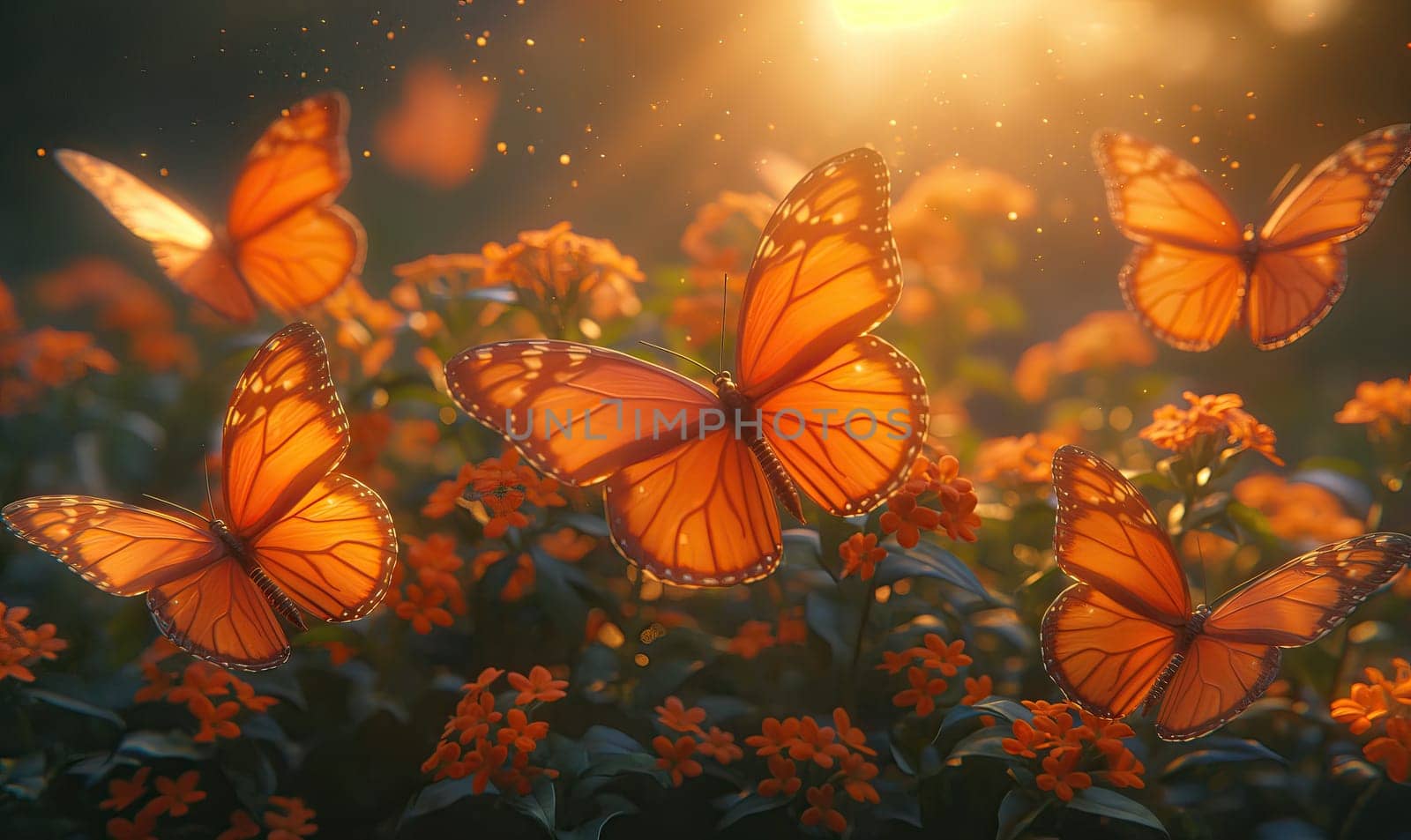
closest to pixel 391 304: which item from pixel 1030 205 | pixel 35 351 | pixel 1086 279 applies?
pixel 35 351

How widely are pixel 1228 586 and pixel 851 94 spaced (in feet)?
4.62

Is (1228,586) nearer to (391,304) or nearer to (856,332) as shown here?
(856,332)

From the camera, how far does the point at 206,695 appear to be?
57.6 inches

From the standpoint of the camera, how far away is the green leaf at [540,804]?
4.05 feet

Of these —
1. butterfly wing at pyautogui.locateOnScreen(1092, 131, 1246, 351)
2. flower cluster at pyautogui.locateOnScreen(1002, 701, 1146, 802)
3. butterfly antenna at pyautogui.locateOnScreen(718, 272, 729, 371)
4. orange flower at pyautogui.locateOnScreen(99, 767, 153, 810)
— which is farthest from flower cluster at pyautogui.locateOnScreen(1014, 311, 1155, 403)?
orange flower at pyautogui.locateOnScreen(99, 767, 153, 810)

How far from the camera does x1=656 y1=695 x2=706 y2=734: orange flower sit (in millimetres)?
1380

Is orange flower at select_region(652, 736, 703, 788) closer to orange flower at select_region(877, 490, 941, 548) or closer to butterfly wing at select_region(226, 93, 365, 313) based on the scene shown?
orange flower at select_region(877, 490, 941, 548)

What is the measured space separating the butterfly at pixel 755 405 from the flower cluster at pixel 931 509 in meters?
0.04

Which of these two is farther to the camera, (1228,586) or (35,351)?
(35,351)

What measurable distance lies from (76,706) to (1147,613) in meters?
1.54

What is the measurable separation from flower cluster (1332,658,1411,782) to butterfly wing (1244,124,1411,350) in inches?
23.1

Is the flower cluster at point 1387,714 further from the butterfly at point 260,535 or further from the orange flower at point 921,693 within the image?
the butterfly at point 260,535

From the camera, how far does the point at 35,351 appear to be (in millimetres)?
2260

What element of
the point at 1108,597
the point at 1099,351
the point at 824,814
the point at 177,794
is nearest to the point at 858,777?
the point at 824,814
